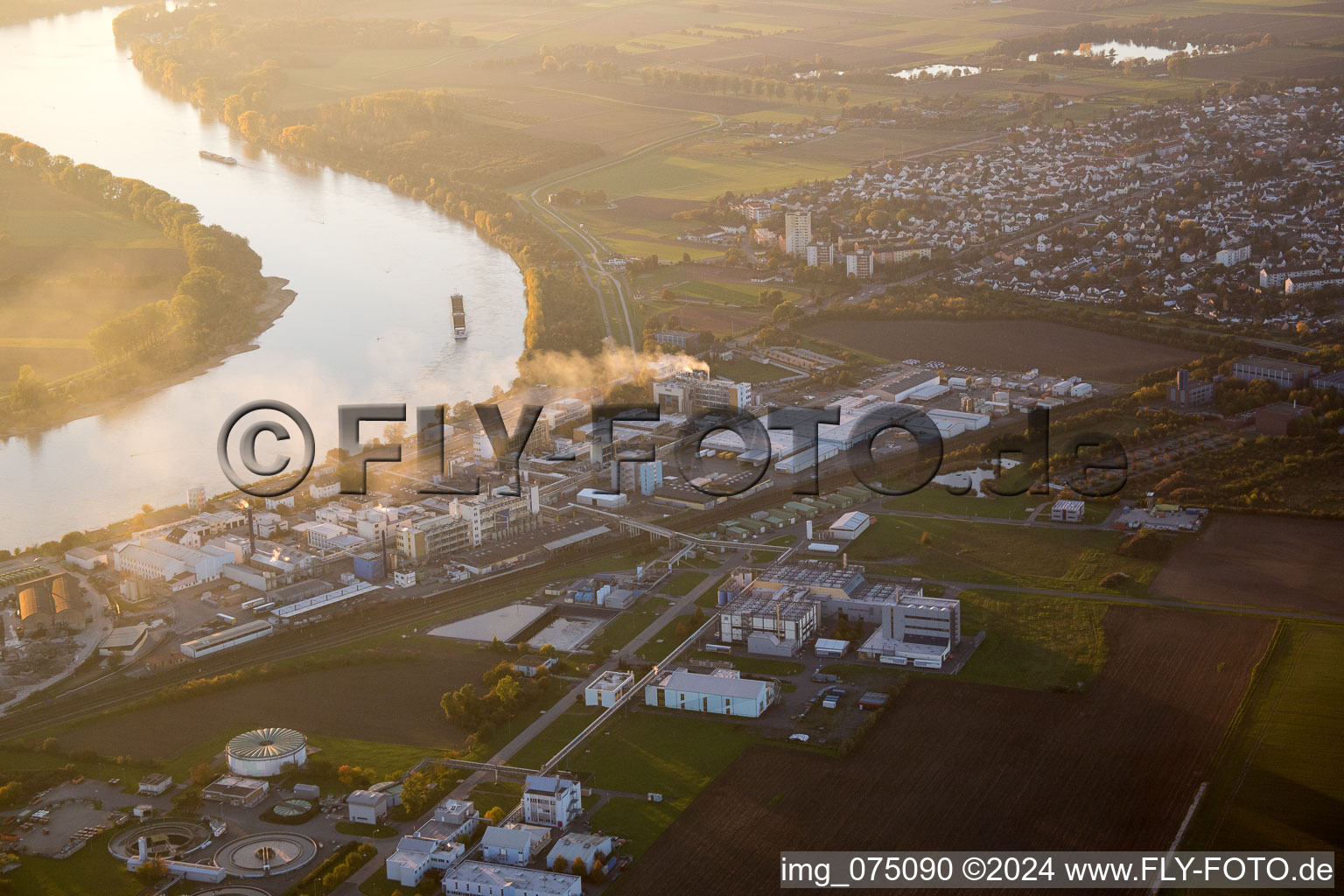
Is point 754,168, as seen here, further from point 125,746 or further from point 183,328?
point 125,746

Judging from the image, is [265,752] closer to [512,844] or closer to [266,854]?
[266,854]

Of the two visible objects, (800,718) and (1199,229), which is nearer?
(800,718)

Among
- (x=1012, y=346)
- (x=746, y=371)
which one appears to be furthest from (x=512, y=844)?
(x=1012, y=346)

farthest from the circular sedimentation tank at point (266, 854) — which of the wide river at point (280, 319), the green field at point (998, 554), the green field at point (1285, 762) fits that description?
the wide river at point (280, 319)

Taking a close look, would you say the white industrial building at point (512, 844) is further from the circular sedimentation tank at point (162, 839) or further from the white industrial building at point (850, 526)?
the white industrial building at point (850, 526)

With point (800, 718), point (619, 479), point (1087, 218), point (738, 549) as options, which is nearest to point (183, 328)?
point (619, 479)

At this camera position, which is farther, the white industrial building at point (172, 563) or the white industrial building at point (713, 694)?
the white industrial building at point (172, 563)

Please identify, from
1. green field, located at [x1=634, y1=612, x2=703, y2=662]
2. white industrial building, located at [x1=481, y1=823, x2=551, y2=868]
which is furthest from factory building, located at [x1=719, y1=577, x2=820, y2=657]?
white industrial building, located at [x1=481, y1=823, x2=551, y2=868]
